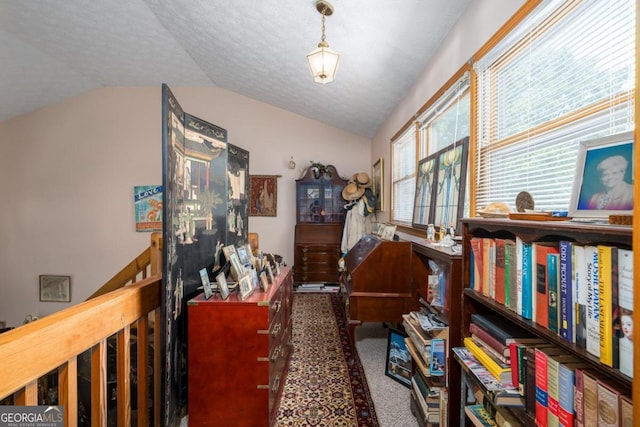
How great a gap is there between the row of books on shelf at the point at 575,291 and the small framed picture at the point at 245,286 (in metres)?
1.31

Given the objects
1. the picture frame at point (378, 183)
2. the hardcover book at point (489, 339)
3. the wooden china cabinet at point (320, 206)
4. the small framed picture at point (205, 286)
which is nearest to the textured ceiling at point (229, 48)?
the picture frame at point (378, 183)

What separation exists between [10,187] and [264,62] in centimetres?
551

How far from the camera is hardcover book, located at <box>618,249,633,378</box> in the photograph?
0.63 metres

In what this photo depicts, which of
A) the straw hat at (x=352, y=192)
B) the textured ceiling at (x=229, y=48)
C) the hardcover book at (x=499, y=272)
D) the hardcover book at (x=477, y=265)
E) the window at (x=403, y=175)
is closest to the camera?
the hardcover book at (x=499, y=272)

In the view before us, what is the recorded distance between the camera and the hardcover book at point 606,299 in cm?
67

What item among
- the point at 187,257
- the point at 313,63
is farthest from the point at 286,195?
the point at 187,257

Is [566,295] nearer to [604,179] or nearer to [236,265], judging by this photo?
[604,179]

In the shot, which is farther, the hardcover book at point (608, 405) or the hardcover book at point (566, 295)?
the hardcover book at point (566, 295)

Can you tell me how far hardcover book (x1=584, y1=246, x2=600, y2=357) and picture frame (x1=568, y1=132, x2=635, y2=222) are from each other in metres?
0.14

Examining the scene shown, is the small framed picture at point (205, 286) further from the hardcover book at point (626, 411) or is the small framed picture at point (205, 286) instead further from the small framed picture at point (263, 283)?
the hardcover book at point (626, 411)

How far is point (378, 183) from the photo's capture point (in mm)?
4691

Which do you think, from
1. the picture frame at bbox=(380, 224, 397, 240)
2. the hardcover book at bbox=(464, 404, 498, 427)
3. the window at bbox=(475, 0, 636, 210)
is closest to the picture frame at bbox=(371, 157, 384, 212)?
the picture frame at bbox=(380, 224, 397, 240)

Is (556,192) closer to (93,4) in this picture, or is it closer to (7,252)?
(93,4)

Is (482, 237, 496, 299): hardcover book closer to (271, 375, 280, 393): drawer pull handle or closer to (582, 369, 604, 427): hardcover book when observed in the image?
(582, 369, 604, 427): hardcover book
